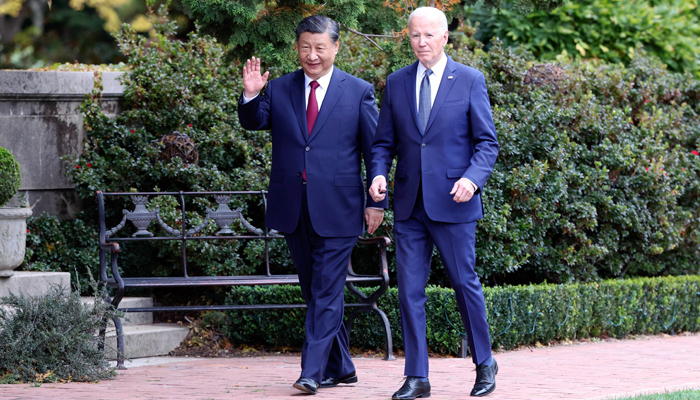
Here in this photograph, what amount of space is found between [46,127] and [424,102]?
4.34 m

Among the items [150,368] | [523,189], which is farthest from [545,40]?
[150,368]

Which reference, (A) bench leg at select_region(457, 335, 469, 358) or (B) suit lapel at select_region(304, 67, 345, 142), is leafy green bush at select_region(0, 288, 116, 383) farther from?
(A) bench leg at select_region(457, 335, 469, 358)

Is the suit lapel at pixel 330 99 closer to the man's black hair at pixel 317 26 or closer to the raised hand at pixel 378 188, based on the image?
the man's black hair at pixel 317 26

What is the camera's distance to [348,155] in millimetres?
4484

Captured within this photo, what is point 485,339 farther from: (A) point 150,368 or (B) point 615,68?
(B) point 615,68

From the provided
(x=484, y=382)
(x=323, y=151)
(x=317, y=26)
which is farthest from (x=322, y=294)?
(x=317, y=26)

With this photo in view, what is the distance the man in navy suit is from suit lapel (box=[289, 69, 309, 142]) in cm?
45

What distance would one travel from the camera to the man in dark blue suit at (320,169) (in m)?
4.36

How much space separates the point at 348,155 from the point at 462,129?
25.7 inches

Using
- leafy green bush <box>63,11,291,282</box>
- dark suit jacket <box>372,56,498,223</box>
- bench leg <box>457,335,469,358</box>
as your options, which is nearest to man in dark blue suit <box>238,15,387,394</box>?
dark suit jacket <box>372,56,498,223</box>

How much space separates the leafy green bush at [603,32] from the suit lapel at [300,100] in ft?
19.9

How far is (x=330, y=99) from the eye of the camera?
449 cm

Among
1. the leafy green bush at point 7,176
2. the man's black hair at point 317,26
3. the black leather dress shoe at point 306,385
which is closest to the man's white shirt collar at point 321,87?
the man's black hair at point 317,26

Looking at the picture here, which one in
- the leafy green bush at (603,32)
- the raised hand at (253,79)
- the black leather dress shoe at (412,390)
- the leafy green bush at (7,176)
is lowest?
the black leather dress shoe at (412,390)
